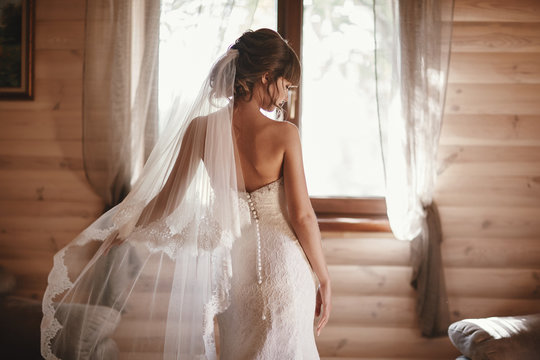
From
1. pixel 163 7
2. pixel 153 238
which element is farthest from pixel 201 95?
pixel 163 7

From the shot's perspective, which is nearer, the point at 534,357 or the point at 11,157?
the point at 534,357

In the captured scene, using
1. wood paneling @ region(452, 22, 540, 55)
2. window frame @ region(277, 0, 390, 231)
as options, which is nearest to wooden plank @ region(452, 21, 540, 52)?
wood paneling @ region(452, 22, 540, 55)

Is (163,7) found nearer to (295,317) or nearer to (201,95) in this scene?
(201,95)

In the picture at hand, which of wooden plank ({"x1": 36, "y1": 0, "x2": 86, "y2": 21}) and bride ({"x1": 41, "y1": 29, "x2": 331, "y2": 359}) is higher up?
wooden plank ({"x1": 36, "y1": 0, "x2": 86, "y2": 21})

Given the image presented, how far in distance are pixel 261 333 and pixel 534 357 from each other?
1.46 meters

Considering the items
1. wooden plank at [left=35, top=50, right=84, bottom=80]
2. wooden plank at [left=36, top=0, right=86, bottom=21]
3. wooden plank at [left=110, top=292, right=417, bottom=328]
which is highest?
wooden plank at [left=36, top=0, right=86, bottom=21]

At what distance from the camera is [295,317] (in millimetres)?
1459

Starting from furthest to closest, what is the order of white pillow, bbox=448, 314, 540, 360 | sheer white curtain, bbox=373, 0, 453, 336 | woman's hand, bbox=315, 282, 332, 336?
sheer white curtain, bbox=373, 0, 453, 336
white pillow, bbox=448, 314, 540, 360
woman's hand, bbox=315, 282, 332, 336

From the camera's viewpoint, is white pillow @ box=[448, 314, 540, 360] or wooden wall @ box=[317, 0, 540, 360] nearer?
white pillow @ box=[448, 314, 540, 360]

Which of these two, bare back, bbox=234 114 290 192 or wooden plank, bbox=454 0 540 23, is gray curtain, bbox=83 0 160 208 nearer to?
bare back, bbox=234 114 290 192

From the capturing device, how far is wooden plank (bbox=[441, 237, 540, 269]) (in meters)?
2.79

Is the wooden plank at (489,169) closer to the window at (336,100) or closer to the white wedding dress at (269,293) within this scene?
the window at (336,100)

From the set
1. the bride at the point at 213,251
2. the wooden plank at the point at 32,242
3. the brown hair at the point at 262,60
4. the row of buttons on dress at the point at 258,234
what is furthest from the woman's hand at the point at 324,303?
the wooden plank at the point at 32,242

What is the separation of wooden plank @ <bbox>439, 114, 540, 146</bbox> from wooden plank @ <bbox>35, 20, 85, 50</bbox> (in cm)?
220
